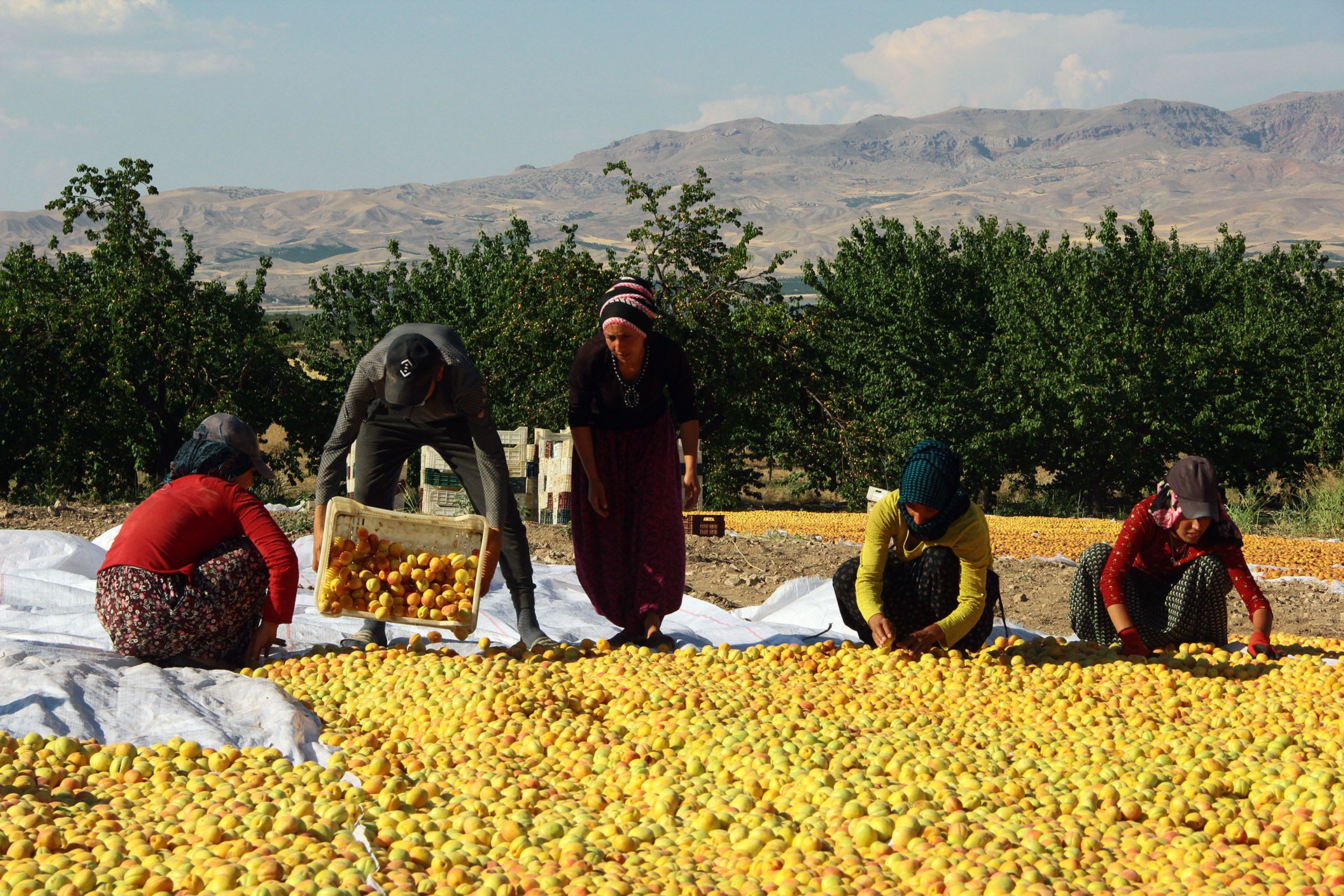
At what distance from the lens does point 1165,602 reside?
4.73 m

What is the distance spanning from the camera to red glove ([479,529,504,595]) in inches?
174

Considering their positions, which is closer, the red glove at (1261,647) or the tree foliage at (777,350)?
the red glove at (1261,647)

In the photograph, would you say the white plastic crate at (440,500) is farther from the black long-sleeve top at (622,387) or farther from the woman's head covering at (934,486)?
the woman's head covering at (934,486)

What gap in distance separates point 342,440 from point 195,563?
2.47 feet

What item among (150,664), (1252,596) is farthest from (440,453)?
(1252,596)

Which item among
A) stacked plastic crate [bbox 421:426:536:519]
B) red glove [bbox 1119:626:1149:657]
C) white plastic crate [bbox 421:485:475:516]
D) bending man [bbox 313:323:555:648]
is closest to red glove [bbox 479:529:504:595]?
bending man [bbox 313:323:555:648]

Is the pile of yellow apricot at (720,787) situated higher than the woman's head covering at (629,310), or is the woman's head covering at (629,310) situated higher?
the woman's head covering at (629,310)

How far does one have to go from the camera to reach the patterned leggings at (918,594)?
14.1ft

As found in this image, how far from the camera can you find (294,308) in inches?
4761

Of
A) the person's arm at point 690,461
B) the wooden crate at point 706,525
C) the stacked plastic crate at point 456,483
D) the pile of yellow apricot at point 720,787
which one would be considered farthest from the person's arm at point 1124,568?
the stacked plastic crate at point 456,483

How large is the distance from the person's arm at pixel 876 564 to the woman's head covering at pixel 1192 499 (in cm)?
106

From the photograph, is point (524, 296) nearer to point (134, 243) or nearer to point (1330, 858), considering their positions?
point (134, 243)

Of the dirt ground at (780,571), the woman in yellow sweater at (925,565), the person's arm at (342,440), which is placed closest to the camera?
the woman in yellow sweater at (925,565)

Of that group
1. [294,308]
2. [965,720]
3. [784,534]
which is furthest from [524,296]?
[294,308]
